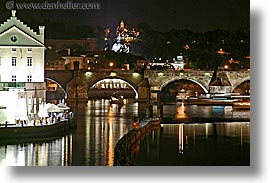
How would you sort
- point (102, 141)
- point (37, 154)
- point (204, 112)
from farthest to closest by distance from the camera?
point (204, 112) → point (102, 141) → point (37, 154)

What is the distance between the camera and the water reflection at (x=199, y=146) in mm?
4903

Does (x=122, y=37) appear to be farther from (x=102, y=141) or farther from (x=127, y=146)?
(x=102, y=141)

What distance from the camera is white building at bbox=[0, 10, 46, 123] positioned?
5.20m

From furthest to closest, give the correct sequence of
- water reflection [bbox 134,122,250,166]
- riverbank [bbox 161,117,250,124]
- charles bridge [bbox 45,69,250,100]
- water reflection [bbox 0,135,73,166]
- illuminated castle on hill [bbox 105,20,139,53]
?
riverbank [bbox 161,117,250,124], charles bridge [bbox 45,69,250,100], illuminated castle on hill [bbox 105,20,139,53], water reflection [bbox 0,135,73,166], water reflection [bbox 134,122,250,166]

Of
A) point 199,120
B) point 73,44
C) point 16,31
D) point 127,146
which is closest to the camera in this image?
point 16,31

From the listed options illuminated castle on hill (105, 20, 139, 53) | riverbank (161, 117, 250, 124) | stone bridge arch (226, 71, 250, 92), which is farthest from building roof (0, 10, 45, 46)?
riverbank (161, 117, 250, 124)

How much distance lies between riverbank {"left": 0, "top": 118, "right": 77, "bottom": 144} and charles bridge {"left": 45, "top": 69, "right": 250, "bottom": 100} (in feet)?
1.81

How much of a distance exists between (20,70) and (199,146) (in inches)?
82.6

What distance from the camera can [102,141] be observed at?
249 inches

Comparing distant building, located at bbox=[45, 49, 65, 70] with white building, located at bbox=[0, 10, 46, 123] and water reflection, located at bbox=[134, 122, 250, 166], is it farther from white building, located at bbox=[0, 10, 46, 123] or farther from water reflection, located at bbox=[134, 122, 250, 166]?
water reflection, located at bbox=[134, 122, 250, 166]

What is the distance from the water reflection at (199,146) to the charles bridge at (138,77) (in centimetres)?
50

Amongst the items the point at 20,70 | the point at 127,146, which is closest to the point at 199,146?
the point at 127,146

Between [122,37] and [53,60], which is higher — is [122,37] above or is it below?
above

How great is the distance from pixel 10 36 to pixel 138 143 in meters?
1.79
